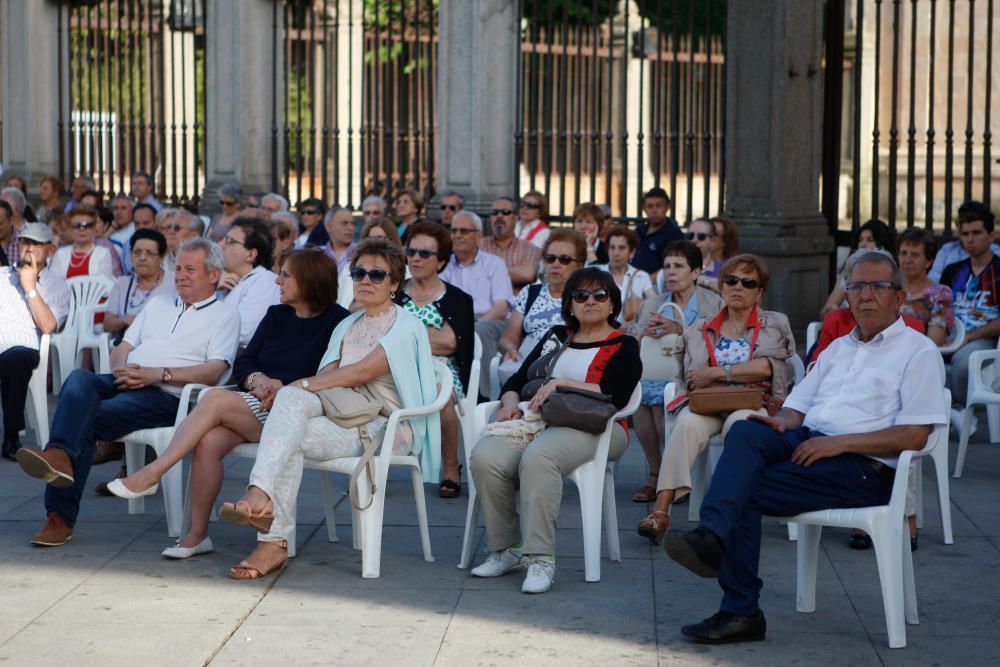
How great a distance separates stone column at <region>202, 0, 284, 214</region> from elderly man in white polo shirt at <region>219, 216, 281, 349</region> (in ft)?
20.3

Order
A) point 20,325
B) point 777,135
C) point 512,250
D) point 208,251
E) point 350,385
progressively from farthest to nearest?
point 777,135 < point 512,250 < point 20,325 < point 208,251 < point 350,385

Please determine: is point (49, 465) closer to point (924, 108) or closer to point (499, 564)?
point (499, 564)

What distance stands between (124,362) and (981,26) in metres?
14.1

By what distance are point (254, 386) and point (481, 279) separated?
2830 millimetres

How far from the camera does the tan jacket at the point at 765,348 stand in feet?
21.0

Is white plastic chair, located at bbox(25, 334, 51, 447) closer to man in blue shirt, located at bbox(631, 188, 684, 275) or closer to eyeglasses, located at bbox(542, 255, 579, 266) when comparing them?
eyeglasses, located at bbox(542, 255, 579, 266)

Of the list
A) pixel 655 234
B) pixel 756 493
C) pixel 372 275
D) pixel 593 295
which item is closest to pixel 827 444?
pixel 756 493

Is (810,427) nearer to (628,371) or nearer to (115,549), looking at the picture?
(628,371)

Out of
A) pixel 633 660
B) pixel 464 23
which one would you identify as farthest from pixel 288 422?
pixel 464 23

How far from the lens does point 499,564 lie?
571 centimetres

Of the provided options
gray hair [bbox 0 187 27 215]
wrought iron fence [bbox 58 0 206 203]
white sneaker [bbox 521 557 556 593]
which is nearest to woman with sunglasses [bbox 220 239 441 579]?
white sneaker [bbox 521 557 556 593]

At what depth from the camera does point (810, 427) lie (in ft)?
17.5

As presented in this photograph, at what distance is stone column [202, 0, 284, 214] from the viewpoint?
14.1 meters

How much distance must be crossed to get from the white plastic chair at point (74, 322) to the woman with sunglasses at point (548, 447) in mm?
3914
